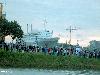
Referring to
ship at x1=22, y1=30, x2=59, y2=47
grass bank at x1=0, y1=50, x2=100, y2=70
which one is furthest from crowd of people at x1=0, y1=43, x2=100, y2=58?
ship at x1=22, y1=30, x2=59, y2=47

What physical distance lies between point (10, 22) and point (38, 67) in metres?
24.1

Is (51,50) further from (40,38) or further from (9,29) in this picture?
(40,38)

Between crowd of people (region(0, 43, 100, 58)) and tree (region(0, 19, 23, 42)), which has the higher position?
tree (region(0, 19, 23, 42))

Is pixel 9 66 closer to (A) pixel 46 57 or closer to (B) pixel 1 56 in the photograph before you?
(B) pixel 1 56

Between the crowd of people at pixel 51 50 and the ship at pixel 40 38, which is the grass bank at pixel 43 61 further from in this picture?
the ship at pixel 40 38

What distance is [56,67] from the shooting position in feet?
257

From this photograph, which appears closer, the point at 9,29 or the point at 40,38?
the point at 9,29

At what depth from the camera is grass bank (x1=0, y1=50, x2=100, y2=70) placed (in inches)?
2926

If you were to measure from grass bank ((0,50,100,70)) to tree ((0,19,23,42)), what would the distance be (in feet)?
52.0

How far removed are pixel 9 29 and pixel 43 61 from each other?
18152 mm

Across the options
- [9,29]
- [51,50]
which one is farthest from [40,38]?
[51,50]

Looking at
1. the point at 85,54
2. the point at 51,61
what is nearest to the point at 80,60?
the point at 85,54

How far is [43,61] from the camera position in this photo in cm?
7906

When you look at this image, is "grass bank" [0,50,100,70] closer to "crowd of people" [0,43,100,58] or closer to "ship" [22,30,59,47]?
"crowd of people" [0,43,100,58]
